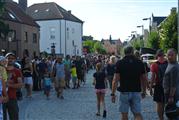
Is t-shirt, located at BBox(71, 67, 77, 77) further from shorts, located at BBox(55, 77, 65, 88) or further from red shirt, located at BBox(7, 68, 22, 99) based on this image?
red shirt, located at BBox(7, 68, 22, 99)

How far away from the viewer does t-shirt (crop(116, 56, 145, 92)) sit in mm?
9891

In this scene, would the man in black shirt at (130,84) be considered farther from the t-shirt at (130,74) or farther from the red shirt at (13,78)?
the red shirt at (13,78)

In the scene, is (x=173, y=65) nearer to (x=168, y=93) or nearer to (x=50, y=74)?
(x=168, y=93)

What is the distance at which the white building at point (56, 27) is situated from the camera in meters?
90.7

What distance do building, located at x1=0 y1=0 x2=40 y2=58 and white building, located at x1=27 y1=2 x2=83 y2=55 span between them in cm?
2408

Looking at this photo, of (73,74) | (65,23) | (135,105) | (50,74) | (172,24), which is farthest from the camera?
(65,23)

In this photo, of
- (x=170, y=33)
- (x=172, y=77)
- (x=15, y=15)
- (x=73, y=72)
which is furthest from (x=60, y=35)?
(x=172, y=77)

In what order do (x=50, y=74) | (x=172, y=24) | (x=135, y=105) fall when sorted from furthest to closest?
(x=172, y=24) → (x=50, y=74) → (x=135, y=105)

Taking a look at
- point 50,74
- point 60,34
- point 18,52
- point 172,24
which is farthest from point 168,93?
point 60,34

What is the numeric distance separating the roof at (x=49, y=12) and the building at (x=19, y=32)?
24554 millimetres

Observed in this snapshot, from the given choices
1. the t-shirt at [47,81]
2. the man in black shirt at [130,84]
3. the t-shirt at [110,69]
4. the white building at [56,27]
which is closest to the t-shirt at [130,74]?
the man in black shirt at [130,84]

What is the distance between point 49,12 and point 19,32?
34905mm

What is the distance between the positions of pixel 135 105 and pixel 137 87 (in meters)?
0.36

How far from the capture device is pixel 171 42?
59.9 m
